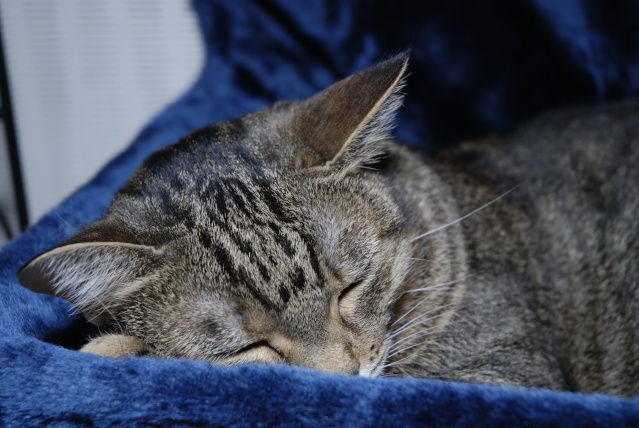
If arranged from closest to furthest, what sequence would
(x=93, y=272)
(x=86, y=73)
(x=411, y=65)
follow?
(x=93, y=272) < (x=411, y=65) < (x=86, y=73)

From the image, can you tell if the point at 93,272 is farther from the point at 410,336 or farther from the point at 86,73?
the point at 86,73

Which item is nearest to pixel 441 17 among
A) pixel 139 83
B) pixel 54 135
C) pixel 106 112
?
pixel 139 83

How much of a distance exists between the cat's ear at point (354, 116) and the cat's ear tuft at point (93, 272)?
34 centimetres

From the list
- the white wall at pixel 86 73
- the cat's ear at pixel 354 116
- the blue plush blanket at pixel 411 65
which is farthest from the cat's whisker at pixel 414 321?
the white wall at pixel 86 73

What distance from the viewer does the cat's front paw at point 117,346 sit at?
3.28 ft

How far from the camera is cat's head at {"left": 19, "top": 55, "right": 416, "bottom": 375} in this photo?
96cm

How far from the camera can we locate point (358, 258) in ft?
3.39

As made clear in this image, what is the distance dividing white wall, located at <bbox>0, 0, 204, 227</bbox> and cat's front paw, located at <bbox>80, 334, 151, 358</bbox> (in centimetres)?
127

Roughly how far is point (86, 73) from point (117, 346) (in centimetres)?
148

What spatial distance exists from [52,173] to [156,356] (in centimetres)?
159

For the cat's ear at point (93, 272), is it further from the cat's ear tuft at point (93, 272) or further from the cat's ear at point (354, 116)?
the cat's ear at point (354, 116)

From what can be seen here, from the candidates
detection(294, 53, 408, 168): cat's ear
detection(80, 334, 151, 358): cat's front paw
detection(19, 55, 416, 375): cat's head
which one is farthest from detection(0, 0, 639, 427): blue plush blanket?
detection(294, 53, 408, 168): cat's ear

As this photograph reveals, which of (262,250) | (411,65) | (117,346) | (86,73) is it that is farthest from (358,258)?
(86,73)

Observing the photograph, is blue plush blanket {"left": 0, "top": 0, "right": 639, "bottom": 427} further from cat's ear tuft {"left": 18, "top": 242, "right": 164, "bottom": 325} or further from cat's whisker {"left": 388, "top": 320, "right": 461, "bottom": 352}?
cat's whisker {"left": 388, "top": 320, "right": 461, "bottom": 352}
